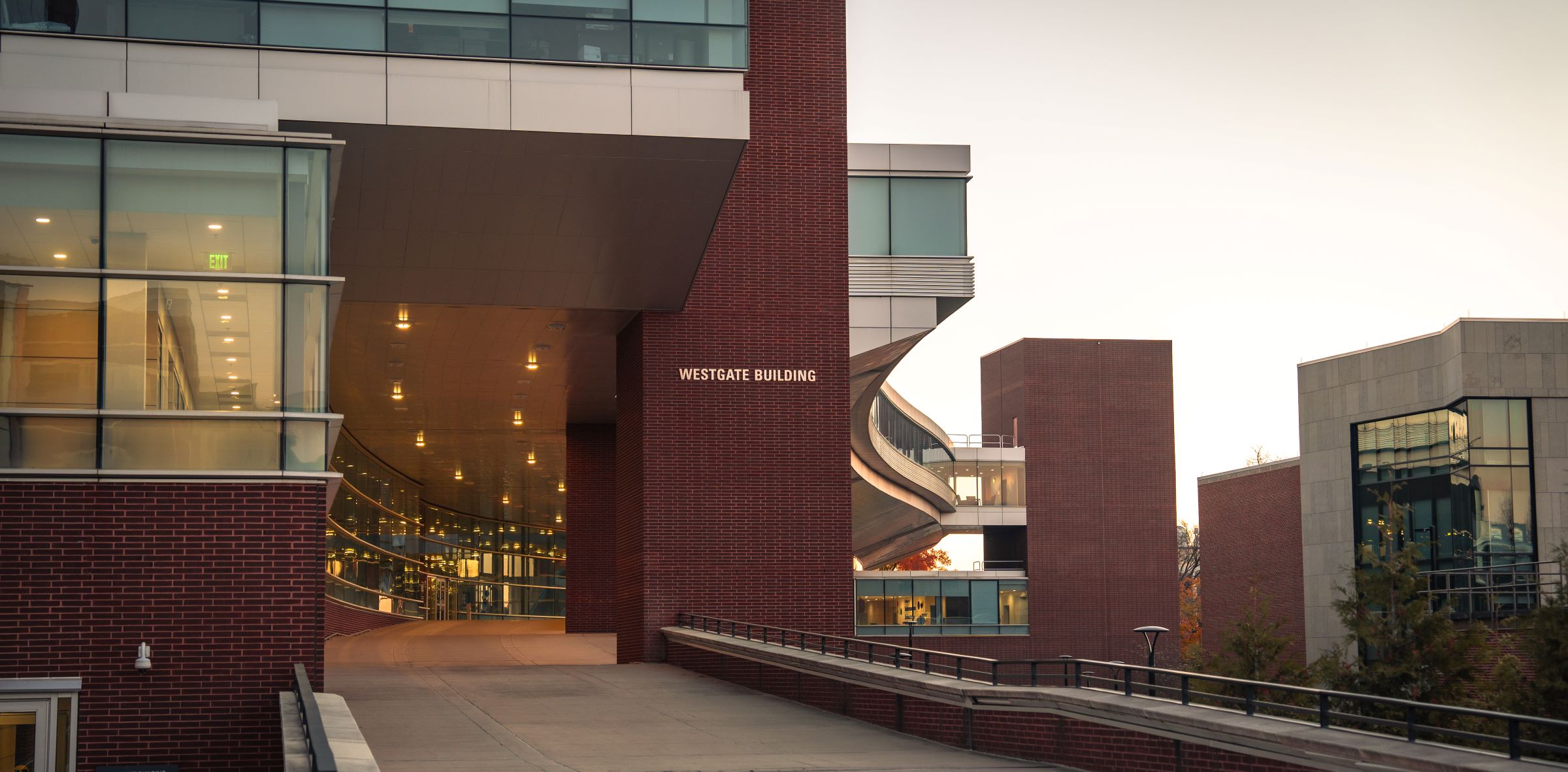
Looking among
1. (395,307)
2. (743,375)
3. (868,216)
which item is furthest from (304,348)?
(868,216)

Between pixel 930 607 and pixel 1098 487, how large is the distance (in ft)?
52.7

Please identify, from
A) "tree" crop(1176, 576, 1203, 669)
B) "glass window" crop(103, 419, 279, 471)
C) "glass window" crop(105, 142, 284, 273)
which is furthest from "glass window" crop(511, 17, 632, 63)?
"tree" crop(1176, 576, 1203, 669)

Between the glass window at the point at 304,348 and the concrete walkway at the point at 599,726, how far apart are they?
148 inches

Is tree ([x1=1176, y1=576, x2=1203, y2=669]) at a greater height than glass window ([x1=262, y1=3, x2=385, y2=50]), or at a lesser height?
lesser

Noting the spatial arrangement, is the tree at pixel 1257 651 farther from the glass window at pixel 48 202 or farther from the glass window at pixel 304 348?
the glass window at pixel 48 202

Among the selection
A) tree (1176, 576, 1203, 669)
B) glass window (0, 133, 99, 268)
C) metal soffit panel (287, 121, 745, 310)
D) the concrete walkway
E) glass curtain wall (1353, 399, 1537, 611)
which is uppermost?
metal soffit panel (287, 121, 745, 310)

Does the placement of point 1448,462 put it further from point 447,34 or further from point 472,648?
point 447,34

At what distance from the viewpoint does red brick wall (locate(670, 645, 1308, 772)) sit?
44.2 feet

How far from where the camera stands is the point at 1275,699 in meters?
29.3

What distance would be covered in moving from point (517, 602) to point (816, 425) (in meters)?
36.9

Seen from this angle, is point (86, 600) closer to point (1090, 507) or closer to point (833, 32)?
point (833, 32)

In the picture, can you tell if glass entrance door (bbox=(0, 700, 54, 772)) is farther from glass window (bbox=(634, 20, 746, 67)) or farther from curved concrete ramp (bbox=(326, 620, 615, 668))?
glass window (bbox=(634, 20, 746, 67))

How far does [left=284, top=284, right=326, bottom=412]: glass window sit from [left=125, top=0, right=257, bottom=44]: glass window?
17.4 ft

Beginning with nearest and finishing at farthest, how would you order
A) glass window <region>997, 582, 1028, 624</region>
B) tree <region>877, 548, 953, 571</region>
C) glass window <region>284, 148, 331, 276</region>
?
glass window <region>284, 148, 331, 276</region> < glass window <region>997, 582, 1028, 624</region> < tree <region>877, 548, 953, 571</region>
